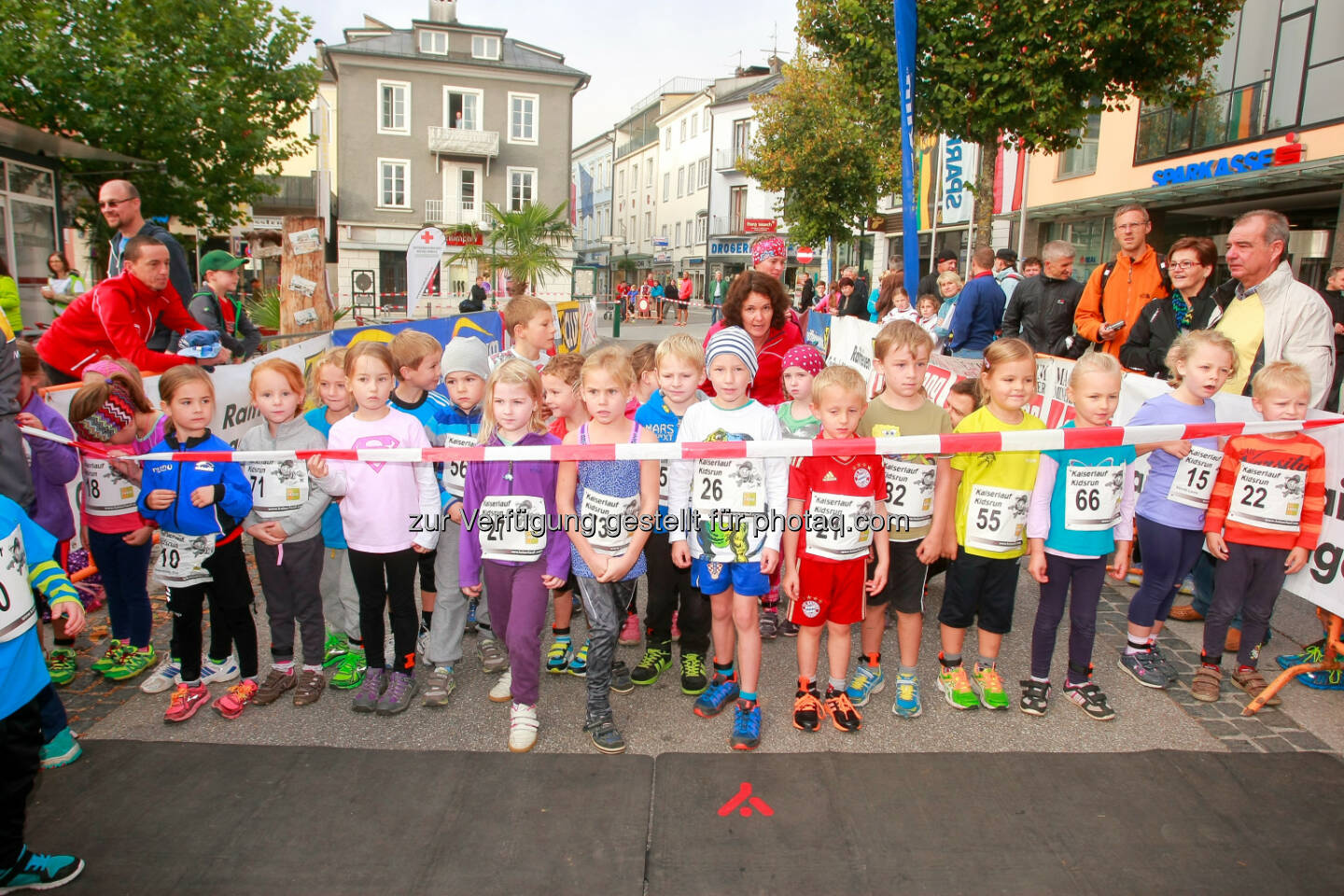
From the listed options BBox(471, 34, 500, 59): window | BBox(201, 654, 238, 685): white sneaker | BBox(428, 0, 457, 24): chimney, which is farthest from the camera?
BBox(428, 0, 457, 24): chimney

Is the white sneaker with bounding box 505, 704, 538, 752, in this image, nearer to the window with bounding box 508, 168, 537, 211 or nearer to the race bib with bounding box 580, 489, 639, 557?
the race bib with bounding box 580, 489, 639, 557

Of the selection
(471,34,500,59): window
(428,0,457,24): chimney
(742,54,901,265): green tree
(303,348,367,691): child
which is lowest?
(303,348,367,691): child

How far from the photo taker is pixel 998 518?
3.71 meters

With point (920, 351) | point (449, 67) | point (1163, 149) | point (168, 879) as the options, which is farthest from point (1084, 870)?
point (449, 67)

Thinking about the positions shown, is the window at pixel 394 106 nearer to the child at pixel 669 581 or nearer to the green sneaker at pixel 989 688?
the child at pixel 669 581

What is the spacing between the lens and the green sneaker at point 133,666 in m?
3.97

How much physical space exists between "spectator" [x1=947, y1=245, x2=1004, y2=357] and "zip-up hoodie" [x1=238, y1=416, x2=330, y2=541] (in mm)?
6449

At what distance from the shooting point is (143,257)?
192 inches

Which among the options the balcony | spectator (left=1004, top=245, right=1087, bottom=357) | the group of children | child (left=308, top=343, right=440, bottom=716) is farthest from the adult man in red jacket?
the balcony

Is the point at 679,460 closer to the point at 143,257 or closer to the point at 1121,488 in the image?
the point at 1121,488

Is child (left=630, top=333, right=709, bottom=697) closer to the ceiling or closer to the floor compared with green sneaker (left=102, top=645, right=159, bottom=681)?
closer to the ceiling

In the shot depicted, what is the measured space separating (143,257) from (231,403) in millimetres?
1037

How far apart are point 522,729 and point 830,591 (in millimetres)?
1483

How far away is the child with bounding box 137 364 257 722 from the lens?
3580 mm
